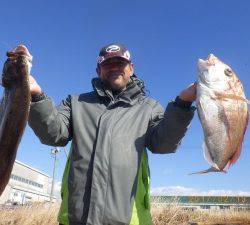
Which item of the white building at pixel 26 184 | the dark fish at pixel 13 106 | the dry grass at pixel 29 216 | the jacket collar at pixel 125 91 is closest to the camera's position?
the dark fish at pixel 13 106

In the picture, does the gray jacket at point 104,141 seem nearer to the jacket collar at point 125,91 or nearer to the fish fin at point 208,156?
the jacket collar at point 125,91

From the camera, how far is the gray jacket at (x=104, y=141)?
3.84 meters

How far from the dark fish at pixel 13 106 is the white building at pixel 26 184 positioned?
61.9m

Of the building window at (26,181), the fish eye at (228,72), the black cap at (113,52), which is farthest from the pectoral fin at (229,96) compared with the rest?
the building window at (26,181)

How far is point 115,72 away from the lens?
4.70m

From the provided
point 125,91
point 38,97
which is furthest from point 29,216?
point 38,97

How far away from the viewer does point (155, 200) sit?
15.4m

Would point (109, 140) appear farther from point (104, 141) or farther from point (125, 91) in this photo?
point (125, 91)

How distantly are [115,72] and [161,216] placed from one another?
Result: 10.4 m

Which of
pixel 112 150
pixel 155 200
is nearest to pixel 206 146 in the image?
pixel 112 150

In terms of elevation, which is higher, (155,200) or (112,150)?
(155,200)

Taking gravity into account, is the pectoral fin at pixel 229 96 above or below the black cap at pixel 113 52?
below

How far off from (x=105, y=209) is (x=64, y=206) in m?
0.44

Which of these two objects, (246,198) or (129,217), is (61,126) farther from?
(246,198)
